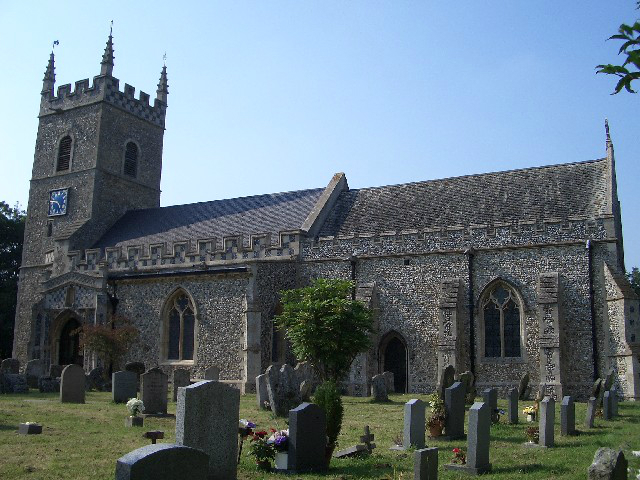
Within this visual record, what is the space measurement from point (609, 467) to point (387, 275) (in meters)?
17.4

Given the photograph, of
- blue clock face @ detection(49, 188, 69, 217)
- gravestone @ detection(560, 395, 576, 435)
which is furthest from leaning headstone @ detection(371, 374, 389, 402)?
blue clock face @ detection(49, 188, 69, 217)

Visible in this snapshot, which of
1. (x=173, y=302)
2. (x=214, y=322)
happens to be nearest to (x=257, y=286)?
(x=214, y=322)

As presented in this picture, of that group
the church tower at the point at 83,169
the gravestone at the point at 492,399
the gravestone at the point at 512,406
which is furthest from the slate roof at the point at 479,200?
the church tower at the point at 83,169

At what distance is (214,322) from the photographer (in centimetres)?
2461

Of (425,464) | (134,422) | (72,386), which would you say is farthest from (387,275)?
(425,464)

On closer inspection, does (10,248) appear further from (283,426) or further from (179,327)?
(283,426)

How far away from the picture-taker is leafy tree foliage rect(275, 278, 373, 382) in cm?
1892

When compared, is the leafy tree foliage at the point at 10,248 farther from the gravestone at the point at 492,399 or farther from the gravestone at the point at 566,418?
the gravestone at the point at 566,418

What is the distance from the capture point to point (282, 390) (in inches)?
610

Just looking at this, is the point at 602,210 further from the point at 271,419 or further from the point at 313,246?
the point at 271,419

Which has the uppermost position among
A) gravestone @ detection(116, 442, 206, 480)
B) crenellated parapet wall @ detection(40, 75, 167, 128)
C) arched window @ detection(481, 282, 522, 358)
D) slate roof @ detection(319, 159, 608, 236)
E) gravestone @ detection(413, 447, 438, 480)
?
crenellated parapet wall @ detection(40, 75, 167, 128)

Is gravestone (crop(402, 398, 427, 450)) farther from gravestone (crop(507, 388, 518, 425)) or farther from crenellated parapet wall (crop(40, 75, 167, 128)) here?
crenellated parapet wall (crop(40, 75, 167, 128))

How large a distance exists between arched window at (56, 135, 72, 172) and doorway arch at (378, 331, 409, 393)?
66.9 ft

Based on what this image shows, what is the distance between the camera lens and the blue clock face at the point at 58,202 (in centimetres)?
3331
